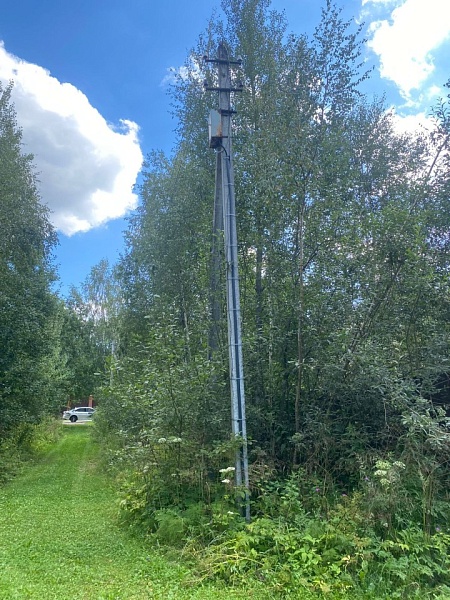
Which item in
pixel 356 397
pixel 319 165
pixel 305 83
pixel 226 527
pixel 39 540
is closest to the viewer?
pixel 226 527

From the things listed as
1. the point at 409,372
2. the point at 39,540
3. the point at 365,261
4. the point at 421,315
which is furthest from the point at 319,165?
the point at 39,540

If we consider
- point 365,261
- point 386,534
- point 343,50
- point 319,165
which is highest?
point 343,50

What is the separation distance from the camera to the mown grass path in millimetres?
3121

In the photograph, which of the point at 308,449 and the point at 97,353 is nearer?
the point at 308,449

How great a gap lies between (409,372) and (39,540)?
15.1 feet

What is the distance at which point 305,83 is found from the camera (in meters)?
6.28

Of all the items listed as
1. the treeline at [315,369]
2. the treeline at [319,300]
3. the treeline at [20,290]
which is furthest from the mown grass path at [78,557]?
the treeline at [20,290]

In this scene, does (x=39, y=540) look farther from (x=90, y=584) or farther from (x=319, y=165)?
(x=319, y=165)

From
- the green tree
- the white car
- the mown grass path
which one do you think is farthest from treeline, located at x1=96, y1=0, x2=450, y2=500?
the white car

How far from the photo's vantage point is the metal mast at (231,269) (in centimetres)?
436

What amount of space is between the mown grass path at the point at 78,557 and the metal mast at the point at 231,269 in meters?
1.10

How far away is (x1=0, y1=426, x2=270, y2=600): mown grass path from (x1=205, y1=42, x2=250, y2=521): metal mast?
1.10 meters

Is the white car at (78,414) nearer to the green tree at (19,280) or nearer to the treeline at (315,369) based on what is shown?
the green tree at (19,280)

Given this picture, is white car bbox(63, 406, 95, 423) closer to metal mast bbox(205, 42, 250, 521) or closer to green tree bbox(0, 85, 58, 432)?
green tree bbox(0, 85, 58, 432)
